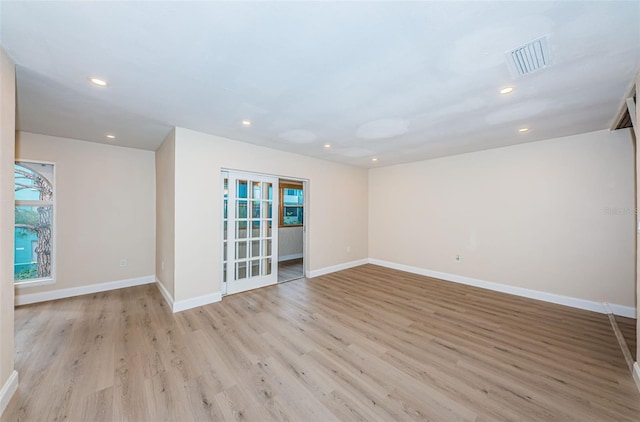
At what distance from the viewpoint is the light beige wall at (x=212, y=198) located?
3297 millimetres

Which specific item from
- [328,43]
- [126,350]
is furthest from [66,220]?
[328,43]

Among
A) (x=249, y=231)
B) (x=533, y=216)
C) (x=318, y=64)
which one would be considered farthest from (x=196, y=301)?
(x=533, y=216)

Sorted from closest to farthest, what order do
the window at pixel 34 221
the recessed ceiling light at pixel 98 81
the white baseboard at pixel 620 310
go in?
the recessed ceiling light at pixel 98 81 → the white baseboard at pixel 620 310 → the window at pixel 34 221

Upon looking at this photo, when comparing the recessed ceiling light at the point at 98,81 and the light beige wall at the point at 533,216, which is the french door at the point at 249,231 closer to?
the recessed ceiling light at the point at 98,81

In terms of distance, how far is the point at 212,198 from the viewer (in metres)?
3.58

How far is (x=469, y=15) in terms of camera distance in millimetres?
1343

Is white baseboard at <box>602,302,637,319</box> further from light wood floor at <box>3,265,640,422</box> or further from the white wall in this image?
the white wall

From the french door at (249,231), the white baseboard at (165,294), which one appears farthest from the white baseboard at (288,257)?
the white baseboard at (165,294)

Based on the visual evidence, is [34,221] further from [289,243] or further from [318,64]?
[318,64]

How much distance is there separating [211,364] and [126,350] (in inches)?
37.1

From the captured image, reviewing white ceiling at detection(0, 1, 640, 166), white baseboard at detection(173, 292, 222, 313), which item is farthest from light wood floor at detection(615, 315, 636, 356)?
white baseboard at detection(173, 292, 222, 313)

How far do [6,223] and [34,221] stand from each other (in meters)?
2.94

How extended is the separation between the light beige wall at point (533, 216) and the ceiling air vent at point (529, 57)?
2.60 metres

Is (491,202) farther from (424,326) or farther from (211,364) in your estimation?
(211,364)
